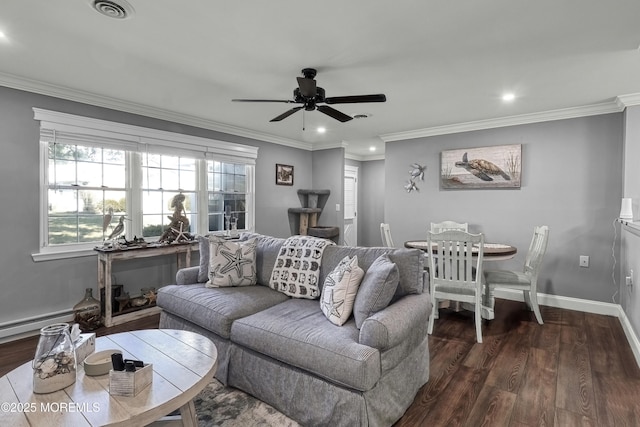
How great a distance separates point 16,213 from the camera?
310 cm

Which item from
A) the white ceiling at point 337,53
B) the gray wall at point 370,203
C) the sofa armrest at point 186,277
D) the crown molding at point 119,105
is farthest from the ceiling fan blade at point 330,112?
the gray wall at point 370,203

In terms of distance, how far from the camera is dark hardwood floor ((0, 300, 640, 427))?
198 centimetres

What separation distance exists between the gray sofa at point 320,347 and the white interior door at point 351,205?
480 centimetres

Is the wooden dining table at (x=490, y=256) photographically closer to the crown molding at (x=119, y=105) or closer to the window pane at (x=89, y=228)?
the crown molding at (x=119, y=105)

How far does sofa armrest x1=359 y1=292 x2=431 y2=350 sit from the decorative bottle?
2.95 meters

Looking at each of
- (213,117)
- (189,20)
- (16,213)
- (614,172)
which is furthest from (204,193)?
(614,172)

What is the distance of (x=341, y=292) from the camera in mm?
2100

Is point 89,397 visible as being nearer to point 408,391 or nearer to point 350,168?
point 408,391

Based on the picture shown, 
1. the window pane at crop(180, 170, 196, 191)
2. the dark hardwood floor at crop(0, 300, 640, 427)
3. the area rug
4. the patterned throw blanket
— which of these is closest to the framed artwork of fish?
the dark hardwood floor at crop(0, 300, 640, 427)

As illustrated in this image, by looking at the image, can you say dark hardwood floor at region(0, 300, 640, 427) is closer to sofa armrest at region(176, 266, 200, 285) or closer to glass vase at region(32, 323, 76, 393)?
sofa armrest at region(176, 266, 200, 285)

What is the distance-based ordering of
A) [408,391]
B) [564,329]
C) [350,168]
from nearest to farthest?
[408,391]
[564,329]
[350,168]

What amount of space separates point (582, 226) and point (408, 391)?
329 centimetres

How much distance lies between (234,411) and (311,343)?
69cm

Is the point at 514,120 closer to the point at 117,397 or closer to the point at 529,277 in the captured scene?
the point at 529,277
